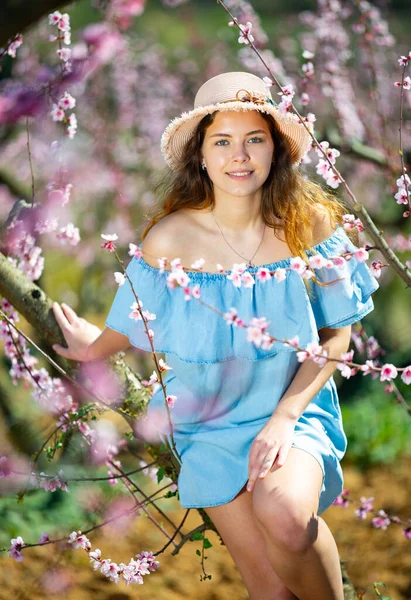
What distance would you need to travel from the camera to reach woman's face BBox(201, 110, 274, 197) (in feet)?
5.89

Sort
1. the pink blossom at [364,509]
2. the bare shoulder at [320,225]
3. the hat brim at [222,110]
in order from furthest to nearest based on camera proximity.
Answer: the pink blossom at [364,509]
the bare shoulder at [320,225]
the hat brim at [222,110]

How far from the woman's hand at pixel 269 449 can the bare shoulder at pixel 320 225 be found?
46 cm

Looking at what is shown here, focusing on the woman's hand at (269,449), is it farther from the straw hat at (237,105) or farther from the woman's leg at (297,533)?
the straw hat at (237,105)

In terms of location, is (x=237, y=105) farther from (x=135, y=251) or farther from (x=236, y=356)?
(x=236, y=356)

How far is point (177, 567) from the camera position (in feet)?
8.60

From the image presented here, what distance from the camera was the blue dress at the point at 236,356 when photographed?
1.76 metres

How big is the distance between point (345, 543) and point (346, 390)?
1.15 m

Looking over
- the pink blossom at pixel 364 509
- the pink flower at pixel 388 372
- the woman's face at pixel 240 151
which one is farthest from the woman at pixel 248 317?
the pink blossom at pixel 364 509

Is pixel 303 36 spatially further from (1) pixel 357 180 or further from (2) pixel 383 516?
(2) pixel 383 516

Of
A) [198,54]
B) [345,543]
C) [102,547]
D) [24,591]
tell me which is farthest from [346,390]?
[198,54]

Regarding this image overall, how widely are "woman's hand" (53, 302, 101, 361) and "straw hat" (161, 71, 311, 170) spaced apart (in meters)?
0.54

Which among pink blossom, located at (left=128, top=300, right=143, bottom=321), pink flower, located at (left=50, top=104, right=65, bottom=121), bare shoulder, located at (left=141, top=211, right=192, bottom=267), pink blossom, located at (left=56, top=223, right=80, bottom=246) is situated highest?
pink flower, located at (left=50, top=104, right=65, bottom=121)

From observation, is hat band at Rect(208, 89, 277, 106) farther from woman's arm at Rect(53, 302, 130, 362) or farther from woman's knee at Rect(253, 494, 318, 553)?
woman's knee at Rect(253, 494, 318, 553)

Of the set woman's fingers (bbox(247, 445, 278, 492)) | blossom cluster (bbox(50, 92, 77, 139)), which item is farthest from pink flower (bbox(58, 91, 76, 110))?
woman's fingers (bbox(247, 445, 278, 492))
